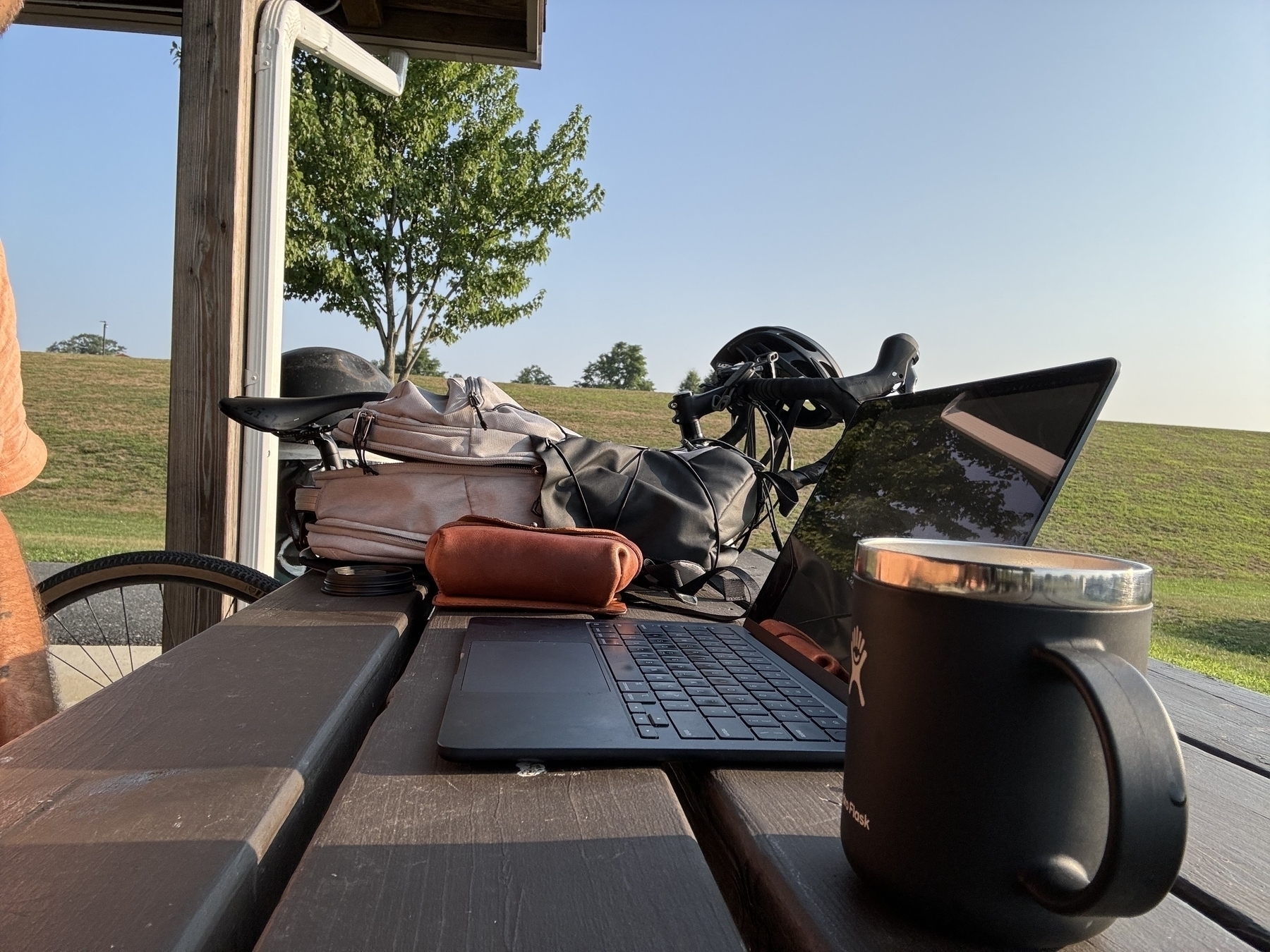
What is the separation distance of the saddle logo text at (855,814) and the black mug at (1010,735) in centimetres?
1

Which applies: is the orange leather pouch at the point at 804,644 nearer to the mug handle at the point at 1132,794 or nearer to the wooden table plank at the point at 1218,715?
the wooden table plank at the point at 1218,715

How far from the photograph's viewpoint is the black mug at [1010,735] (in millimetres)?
364

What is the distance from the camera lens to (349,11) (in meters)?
3.67

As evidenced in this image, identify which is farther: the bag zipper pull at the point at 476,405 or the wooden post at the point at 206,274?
the wooden post at the point at 206,274

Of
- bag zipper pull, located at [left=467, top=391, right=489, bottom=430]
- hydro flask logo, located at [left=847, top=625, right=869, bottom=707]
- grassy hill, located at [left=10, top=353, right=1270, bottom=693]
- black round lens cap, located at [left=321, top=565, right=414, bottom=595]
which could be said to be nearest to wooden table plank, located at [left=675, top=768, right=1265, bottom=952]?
hydro flask logo, located at [left=847, top=625, right=869, bottom=707]

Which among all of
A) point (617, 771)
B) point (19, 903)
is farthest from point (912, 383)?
Answer: point (19, 903)

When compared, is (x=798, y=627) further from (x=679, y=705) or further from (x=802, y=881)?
(x=802, y=881)

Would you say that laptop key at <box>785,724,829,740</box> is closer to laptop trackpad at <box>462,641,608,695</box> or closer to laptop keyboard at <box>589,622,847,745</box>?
laptop keyboard at <box>589,622,847,745</box>

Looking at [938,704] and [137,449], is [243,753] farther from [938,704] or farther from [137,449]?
[137,449]

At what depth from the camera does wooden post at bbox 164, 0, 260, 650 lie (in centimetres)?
244

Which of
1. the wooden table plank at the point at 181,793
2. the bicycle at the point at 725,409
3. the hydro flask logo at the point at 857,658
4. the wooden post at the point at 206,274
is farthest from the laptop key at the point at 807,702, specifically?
the wooden post at the point at 206,274

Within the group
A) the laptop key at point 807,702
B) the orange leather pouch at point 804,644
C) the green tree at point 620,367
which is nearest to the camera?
Result: the laptop key at point 807,702

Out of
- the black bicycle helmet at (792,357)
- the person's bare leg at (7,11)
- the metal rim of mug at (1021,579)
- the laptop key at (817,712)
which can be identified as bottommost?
the laptop key at (817,712)

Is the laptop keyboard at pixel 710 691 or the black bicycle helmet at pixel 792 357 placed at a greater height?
the black bicycle helmet at pixel 792 357
